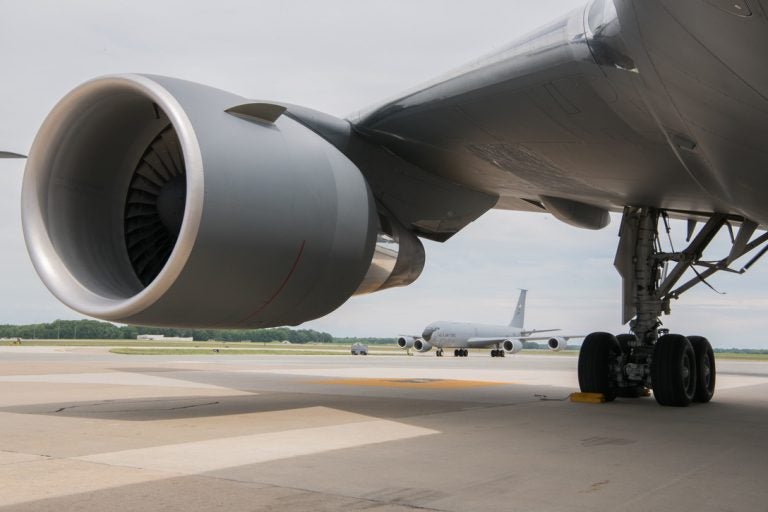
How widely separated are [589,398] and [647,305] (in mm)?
1421

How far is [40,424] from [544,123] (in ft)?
17.4

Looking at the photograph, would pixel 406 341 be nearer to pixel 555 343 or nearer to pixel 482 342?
pixel 482 342

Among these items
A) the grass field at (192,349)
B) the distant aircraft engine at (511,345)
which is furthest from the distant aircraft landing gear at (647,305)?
the distant aircraft engine at (511,345)

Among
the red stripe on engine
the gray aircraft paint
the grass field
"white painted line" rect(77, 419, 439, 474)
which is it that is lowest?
the grass field

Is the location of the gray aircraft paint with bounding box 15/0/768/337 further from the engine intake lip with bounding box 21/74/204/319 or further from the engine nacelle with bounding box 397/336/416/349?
the engine nacelle with bounding box 397/336/416/349

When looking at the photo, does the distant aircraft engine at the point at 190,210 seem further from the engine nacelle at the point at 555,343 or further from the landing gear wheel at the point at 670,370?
the engine nacelle at the point at 555,343

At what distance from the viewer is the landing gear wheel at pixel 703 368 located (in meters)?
9.77

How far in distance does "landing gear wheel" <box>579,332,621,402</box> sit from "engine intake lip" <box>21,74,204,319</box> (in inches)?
231

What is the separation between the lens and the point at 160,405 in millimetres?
8742

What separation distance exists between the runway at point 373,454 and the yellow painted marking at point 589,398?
1.13 ft

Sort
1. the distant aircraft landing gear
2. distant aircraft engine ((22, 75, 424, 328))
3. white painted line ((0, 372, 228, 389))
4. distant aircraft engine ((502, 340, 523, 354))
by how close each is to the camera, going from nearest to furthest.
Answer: distant aircraft engine ((22, 75, 424, 328))
the distant aircraft landing gear
white painted line ((0, 372, 228, 389))
distant aircraft engine ((502, 340, 523, 354))

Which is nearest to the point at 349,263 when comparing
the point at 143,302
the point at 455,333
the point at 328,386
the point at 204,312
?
the point at 204,312

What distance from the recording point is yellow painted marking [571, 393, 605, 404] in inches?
385

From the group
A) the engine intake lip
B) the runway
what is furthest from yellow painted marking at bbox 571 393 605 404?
the engine intake lip
